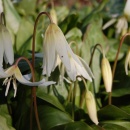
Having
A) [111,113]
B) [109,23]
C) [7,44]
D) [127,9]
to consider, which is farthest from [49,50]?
[109,23]

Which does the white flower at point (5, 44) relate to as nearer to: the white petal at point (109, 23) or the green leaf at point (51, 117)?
the green leaf at point (51, 117)

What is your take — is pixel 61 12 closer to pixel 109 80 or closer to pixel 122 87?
pixel 122 87

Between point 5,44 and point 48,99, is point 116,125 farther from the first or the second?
point 5,44

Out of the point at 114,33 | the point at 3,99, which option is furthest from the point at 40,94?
the point at 114,33

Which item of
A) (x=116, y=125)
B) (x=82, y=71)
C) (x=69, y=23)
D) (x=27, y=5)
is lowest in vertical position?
(x=116, y=125)

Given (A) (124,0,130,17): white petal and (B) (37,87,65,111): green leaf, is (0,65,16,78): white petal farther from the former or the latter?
(A) (124,0,130,17): white petal

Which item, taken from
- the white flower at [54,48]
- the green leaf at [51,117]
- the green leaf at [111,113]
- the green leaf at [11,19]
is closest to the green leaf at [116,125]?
the green leaf at [111,113]

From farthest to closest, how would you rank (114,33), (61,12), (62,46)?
(61,12) → (114,33) → (62,46)
